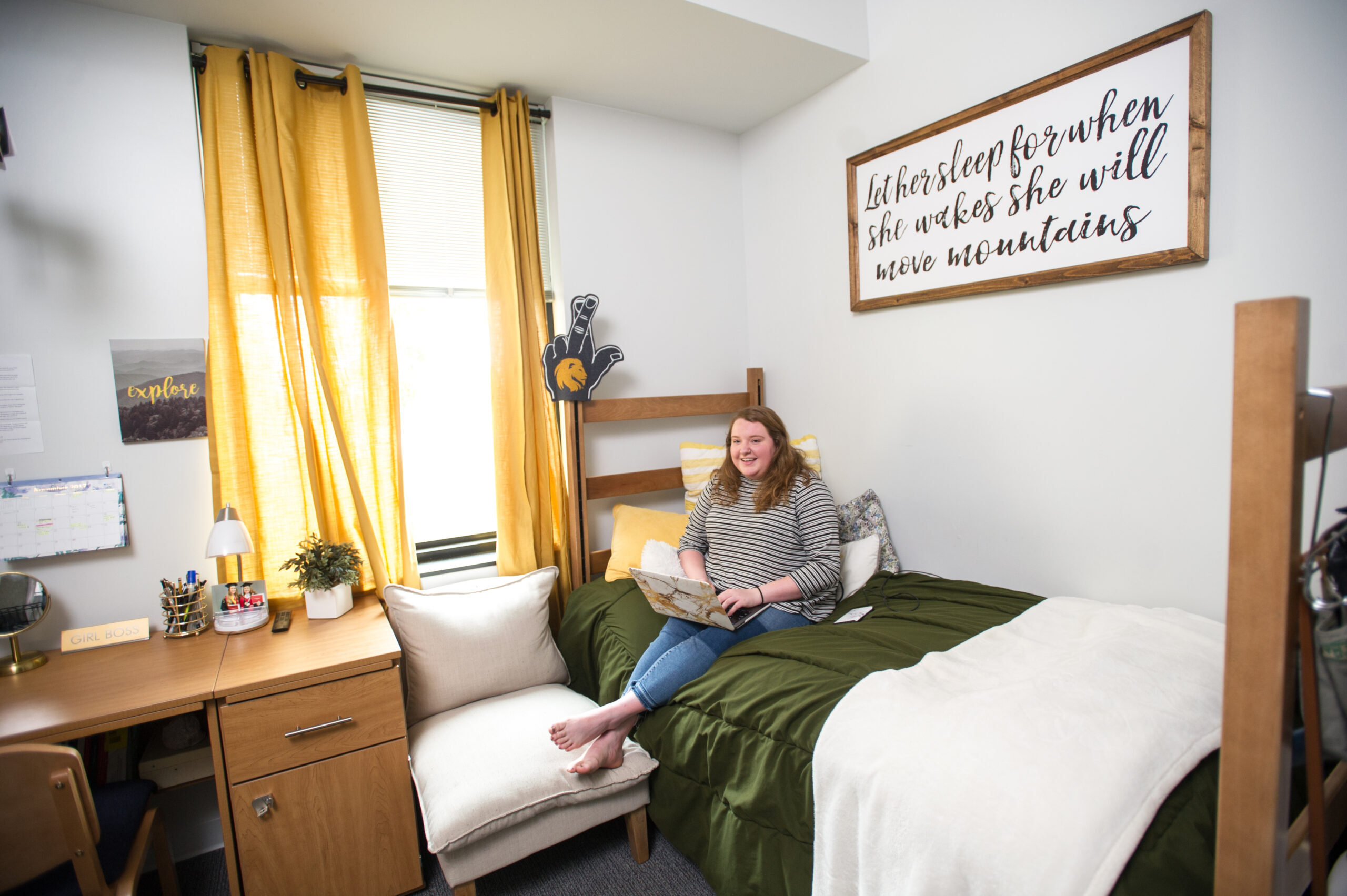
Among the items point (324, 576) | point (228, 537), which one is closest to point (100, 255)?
point (228, 537)

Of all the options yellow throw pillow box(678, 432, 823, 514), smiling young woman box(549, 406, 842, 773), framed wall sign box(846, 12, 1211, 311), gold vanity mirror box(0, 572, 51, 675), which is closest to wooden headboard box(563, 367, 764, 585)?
yellow throw pillow box(678, 432, 823, 514)

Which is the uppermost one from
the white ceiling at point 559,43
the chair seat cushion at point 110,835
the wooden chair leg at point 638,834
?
the white ceiling at point 559,43

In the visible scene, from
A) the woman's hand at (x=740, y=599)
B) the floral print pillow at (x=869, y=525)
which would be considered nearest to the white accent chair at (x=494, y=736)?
the woman's hand at (x=740, y=599)

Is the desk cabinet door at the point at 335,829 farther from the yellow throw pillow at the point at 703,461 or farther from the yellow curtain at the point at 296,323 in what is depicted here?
the yellow throw pillow at the point at 703,461

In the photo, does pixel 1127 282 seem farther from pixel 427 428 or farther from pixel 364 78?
pixel 364 78

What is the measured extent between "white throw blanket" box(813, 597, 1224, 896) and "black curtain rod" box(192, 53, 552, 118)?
2.34 metres

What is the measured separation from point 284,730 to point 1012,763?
1.58 m

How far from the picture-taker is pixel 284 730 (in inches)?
61.9

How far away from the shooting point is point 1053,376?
1938 millimetres

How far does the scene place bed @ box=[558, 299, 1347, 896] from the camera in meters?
0.66

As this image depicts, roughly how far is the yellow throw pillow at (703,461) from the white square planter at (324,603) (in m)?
1.32

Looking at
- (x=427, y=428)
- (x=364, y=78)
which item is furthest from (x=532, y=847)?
(x=364, y=78)

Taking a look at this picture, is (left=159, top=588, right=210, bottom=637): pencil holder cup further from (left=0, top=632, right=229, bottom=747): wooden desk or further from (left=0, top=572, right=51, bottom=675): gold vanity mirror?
(left=0, top=572, right=51, bottom=675): gold vanity mirror

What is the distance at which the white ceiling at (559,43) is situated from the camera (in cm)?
191
